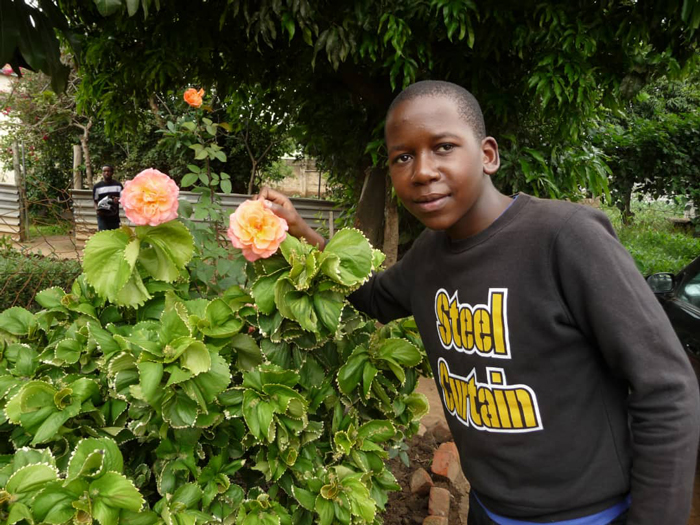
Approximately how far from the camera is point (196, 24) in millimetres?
3332

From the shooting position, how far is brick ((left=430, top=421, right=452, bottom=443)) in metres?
3.06

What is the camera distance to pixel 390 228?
12.8 ft

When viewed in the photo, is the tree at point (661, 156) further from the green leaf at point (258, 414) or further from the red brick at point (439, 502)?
the green leaf at point (258, 414)

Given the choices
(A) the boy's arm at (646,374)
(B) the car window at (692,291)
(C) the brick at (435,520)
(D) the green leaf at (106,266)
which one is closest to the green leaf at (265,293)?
(D) the green leaf at (106,266)

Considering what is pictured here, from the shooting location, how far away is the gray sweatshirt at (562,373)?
36.1 inches

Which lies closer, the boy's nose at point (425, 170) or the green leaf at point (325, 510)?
the boy's nose at point (425, 170)

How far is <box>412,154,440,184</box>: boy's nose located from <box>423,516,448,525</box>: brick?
1.70 metres

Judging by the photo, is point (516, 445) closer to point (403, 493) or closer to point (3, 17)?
point (403, 493)

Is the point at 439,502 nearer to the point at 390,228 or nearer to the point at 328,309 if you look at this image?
the point at 328,309

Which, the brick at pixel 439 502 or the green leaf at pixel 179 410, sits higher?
the green leaf at pixel 179 410

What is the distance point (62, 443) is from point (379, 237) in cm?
317

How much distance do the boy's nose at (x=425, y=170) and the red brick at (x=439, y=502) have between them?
69.0 inches

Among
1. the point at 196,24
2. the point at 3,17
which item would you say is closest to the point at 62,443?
the point at 3,17

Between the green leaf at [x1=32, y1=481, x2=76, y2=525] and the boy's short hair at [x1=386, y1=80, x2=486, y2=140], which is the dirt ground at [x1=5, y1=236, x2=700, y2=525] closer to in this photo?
the green leaf at [x1=32, y1=481, x2=76, y2=525]
